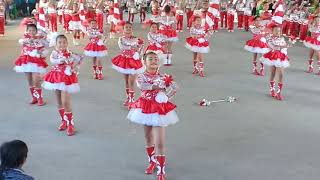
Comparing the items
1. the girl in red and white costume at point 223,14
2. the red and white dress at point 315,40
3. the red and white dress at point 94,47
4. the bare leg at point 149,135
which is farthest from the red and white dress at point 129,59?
the girl in red and white costume at point 223,14

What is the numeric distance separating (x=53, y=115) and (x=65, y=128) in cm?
63

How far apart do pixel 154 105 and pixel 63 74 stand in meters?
1.63

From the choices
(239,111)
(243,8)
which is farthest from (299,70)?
(243,8)

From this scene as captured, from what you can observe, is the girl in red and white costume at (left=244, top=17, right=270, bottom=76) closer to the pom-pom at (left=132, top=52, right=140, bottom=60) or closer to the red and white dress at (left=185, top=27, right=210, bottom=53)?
the red and white dress at (left=185, top=27, right=210, bottom=53)

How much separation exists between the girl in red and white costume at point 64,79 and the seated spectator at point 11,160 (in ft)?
9.30

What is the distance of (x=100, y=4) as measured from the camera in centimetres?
1368

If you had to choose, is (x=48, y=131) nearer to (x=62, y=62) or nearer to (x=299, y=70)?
(x=62, y=62)

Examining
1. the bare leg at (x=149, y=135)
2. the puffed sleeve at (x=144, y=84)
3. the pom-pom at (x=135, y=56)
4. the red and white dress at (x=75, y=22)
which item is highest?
the puffed sleeve at (x=144, y=84)

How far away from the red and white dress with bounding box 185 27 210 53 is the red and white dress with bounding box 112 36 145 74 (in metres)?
1.95

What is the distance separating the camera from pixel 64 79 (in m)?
5.35

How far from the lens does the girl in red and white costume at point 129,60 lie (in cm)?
634

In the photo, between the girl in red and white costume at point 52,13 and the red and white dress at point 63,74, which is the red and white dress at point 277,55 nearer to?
the red and white dress at point 63,74

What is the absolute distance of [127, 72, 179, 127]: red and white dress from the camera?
4137 millimetres

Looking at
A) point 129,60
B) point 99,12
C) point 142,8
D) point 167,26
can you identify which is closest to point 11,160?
point 129,60
